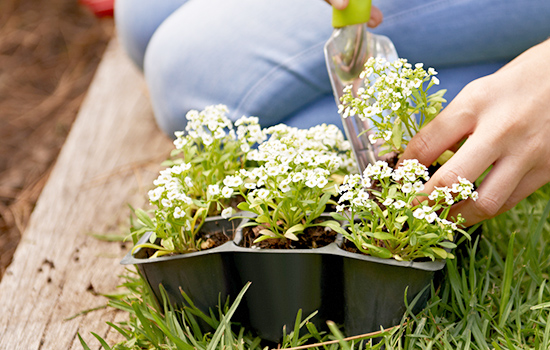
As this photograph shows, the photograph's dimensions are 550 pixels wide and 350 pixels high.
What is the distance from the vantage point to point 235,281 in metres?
0.89

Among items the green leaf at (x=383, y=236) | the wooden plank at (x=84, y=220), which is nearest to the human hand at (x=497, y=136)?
the green leaf at (x=383, y=236)

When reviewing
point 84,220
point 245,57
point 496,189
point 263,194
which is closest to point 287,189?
point 263,194

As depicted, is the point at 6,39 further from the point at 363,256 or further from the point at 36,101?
the point at 363,256

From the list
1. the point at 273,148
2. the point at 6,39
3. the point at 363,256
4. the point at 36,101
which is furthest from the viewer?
the point at 6,39

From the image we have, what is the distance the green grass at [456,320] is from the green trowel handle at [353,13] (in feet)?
1.57

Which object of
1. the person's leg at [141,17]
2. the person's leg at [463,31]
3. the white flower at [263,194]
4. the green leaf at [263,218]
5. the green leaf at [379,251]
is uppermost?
the person's leg at [141,17]

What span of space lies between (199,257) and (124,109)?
4.15 feet

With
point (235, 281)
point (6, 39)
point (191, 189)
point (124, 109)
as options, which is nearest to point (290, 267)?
point (235, 281)

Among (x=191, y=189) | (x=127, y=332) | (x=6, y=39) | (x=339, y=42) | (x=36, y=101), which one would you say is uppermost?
(x=6, y=39)

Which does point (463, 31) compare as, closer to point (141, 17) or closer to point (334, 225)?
point (334, 225)

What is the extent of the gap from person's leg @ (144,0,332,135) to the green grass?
20.2 inches

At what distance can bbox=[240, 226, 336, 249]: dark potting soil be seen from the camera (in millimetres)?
860

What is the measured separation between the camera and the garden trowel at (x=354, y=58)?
974 mm

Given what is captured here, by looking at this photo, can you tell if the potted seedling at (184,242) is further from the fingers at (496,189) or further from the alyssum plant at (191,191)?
the fingers at (496,189)
